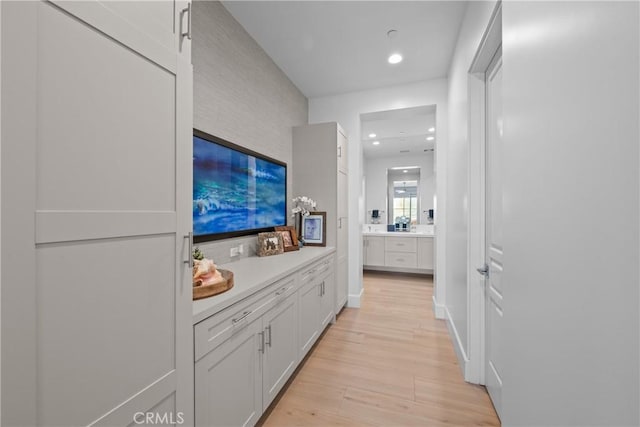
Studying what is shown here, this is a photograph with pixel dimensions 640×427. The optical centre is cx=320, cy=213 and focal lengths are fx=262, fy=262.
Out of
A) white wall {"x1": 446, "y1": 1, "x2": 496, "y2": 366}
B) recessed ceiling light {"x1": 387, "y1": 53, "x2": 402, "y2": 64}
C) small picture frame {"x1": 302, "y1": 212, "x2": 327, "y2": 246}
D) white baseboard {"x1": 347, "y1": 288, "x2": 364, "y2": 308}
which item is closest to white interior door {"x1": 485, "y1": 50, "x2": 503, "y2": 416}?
white wall {"x1": 446, "y1": 1, "x2": 496, "y2": 366}

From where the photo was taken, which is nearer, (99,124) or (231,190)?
(99,124)

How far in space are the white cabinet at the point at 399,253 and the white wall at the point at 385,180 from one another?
75 centimetres

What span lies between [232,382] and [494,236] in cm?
168

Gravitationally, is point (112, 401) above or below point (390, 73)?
below

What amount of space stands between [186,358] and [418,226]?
4996 millimetres

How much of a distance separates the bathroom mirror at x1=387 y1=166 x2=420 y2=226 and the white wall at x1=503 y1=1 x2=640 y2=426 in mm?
4489

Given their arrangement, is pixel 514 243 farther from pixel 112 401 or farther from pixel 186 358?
pixel 112 401

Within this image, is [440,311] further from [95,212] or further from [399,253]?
[95,212]

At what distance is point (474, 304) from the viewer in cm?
185

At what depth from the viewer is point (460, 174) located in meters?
2.23

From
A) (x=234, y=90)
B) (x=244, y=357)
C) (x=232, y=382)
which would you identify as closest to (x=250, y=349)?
(x=244, y=357)

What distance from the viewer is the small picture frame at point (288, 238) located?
2.57m

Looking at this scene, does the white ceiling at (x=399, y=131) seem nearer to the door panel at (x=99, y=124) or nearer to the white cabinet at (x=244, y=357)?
the white cabinet at (x=244, y=357)

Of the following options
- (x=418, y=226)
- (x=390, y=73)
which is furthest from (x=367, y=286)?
(x=390, y=73)
